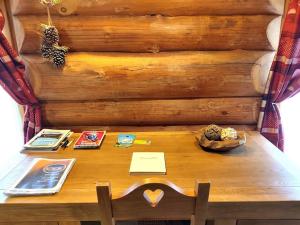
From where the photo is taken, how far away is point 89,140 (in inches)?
56.6

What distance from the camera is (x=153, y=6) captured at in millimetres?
1453

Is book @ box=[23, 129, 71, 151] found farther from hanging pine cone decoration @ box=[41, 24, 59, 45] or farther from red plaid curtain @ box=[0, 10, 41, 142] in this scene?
hanging pine cone decoration @ box=[41, 24, 59, 45]

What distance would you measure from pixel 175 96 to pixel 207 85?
0.23 metres

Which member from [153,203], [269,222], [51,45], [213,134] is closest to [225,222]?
[269,222]

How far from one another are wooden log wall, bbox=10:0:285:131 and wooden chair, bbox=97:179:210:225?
924 mm

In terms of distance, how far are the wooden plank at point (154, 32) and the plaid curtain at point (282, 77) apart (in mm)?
96

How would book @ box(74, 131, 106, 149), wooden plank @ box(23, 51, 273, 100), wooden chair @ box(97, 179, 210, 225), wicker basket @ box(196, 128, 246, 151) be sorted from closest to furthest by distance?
wooden chair @ box(97, 179, 210, 225) < wicker basket @ box(196, 128, 246, 151) < book @ box(74, 131, 106, 149) < wooden plank @ box(23, 51, 273, 100)

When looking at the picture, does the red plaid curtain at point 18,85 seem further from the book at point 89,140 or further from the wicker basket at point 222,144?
the wicker basket at point 222,144

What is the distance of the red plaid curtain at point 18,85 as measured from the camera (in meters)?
1.43

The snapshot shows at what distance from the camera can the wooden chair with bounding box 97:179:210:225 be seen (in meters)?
0.72

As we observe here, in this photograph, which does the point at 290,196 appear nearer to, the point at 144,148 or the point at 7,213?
the point at 144,148

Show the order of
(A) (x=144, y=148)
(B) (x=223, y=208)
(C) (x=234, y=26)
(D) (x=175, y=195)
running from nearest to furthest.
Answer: (D) (x=175, y=195) → (B) (x=223, y=208) → (A) (x=144, y=148) → (C) (x=234, y=26)

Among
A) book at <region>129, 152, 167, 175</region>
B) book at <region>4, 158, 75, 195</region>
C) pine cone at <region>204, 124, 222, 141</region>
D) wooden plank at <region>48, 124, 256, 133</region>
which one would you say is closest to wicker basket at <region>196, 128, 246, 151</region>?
pine cone at <region>204, 124, 222, 141</region>

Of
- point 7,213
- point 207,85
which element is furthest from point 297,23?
point 7,213
